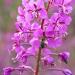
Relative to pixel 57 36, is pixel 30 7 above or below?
above

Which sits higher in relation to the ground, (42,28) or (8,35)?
(8,35)

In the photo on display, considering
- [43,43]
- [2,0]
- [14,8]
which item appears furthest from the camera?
[2,0]

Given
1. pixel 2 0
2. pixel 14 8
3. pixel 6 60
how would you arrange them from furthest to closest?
pixel 2 0, pixel 14 8, pixel 6 60

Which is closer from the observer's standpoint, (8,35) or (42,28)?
(42,28)

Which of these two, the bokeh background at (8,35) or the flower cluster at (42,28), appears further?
the bokeh background at (8,35)

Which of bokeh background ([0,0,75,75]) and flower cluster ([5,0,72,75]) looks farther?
bokeh background ([0,0,75,75])

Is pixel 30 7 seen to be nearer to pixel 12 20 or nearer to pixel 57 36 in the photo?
pixel 57 36

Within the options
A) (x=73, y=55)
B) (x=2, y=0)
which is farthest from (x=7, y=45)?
(x=2, y=0)

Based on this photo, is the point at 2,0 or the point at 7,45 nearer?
the point at 7,45
